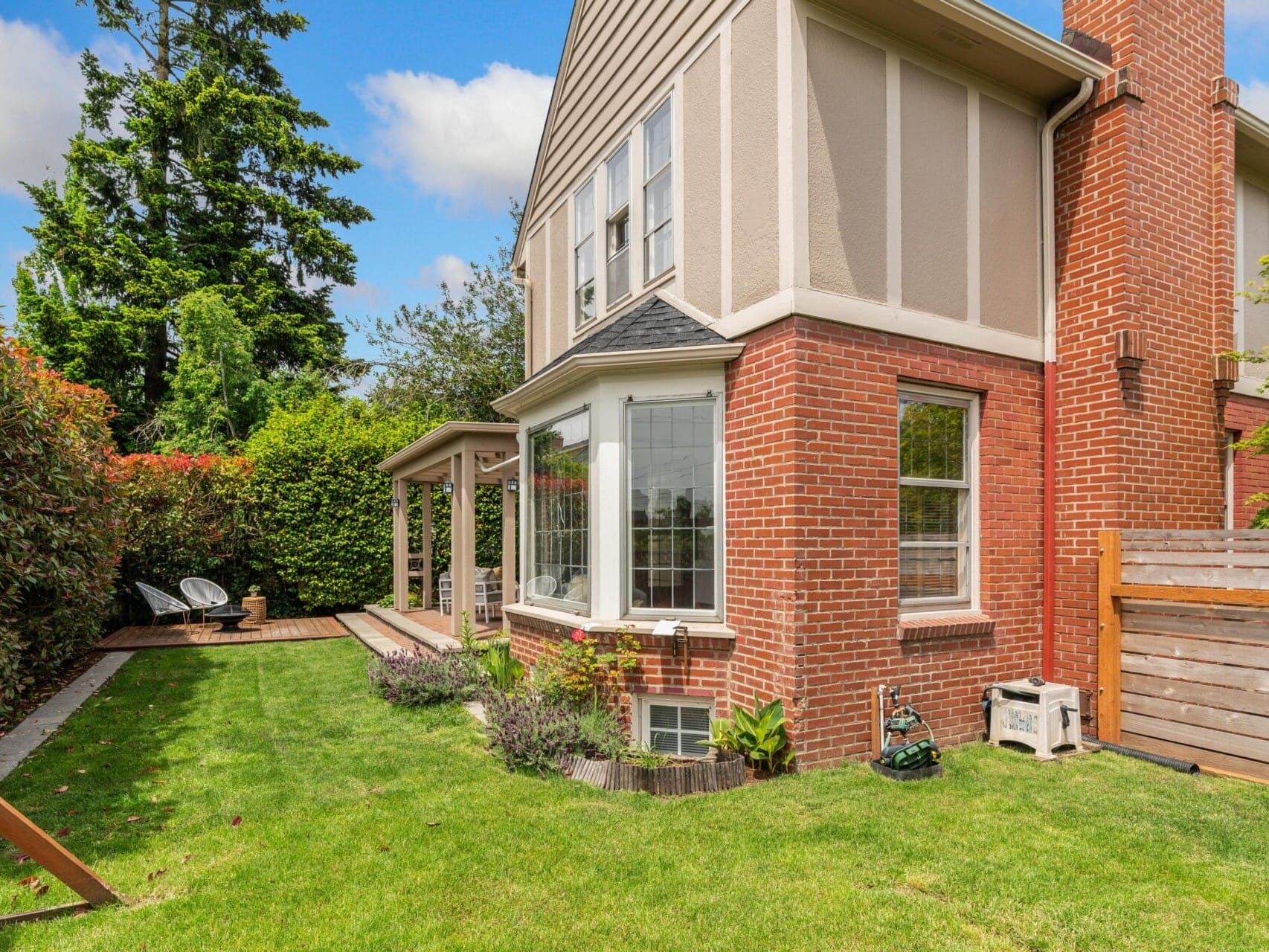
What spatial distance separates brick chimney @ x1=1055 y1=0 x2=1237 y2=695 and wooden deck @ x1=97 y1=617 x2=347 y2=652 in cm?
1085

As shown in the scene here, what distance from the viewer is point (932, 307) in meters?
5.96

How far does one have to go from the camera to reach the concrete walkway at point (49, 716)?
5867 mm

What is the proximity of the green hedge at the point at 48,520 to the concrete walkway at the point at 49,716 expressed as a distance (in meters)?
0.29

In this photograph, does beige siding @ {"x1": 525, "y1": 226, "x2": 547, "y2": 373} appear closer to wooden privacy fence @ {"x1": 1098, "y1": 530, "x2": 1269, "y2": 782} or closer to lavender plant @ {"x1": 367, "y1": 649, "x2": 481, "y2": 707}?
lavender plant @ {"x1": 367, "y1": 649, "x2": 481, "y2": 707}

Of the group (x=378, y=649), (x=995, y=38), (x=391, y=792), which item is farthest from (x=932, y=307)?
(x=378, y=649)

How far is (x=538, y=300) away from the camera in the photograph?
10422 millimetres

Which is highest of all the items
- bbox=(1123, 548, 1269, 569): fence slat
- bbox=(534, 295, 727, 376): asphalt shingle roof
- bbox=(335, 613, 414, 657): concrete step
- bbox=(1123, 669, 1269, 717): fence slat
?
bbox=(534, 295, 727, 376): asphalt shingle roof

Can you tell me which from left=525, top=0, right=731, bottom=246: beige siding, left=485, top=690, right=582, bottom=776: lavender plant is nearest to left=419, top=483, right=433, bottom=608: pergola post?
left=525, top=0, right=731, bottom=246: beige siding

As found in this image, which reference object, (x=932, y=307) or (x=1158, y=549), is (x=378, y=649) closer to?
(x=932, y=307)

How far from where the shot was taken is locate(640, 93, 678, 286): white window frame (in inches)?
270

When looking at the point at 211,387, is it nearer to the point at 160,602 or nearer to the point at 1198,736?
the point at 160,602

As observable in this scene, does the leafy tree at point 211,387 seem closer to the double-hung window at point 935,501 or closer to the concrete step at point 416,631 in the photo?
the concrete step at point 416,631

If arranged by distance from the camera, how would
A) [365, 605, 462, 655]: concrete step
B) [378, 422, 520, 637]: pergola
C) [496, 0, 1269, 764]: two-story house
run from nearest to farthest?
→ [496, 0, 1269, 764]: two-story house < [365, 605, 462, 655]: concrete step < [378, 422, 520, 637]: pergola

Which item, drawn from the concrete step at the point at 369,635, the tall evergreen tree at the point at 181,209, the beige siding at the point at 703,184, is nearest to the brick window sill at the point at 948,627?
the beige siding at the point at 703,184
